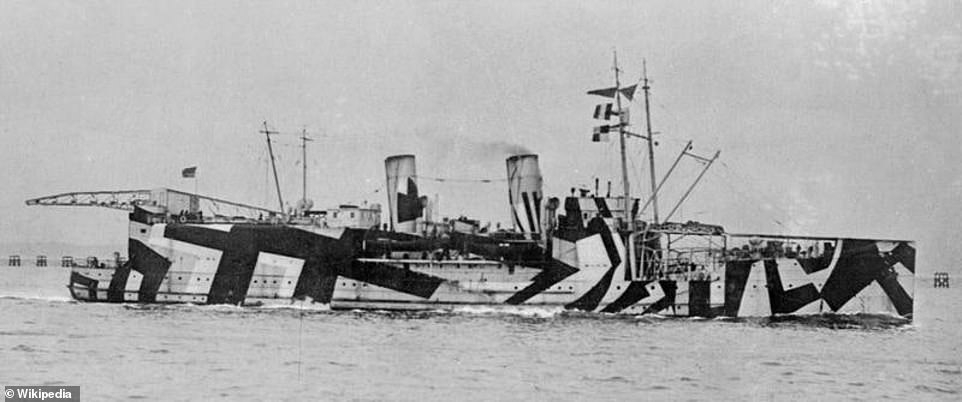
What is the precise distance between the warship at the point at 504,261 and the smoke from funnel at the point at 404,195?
0.05 m

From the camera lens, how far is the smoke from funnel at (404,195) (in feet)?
128

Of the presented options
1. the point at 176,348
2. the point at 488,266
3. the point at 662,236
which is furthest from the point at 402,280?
the point at 176,348

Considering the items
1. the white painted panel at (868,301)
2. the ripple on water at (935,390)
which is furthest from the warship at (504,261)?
the ripple on water at (935,390)

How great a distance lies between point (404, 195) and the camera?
3919 centimetres

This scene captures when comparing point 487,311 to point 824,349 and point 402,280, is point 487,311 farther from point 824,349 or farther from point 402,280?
point 824,349

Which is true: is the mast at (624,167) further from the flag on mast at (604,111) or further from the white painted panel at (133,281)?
the white painted panel at (133,281)

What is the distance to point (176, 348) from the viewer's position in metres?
24.6

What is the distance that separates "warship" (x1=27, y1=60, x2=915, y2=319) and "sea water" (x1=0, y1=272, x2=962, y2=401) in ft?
3.58

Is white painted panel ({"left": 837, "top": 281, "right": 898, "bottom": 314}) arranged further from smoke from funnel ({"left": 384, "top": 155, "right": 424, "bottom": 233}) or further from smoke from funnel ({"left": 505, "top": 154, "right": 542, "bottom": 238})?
smoke from funnel ({"left": 384, "top": 155, "right": 424, "bottom": 233})

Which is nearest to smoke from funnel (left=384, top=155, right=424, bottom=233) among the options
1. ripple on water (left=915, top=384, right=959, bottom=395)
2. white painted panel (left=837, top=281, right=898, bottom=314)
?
white painted panel (left=837, top=281, right=898, bottom=314)

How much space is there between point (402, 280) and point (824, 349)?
16364 mm

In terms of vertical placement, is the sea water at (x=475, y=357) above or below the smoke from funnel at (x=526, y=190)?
below

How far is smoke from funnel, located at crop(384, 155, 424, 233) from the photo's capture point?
128ft

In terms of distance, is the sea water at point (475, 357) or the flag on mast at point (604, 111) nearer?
the sea water at point (475, 357)
